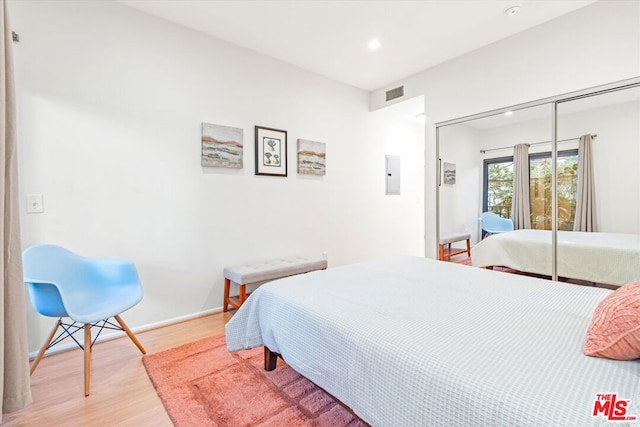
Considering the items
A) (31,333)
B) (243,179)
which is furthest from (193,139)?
(31,333)

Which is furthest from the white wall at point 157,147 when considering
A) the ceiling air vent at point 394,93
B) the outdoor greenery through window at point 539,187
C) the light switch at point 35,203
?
the outdoor greenery through window at point 539,187

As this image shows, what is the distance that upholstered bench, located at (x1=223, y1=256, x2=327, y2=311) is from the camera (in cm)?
279

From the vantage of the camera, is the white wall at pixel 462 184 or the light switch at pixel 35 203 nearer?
the light switch at pixel 35 203

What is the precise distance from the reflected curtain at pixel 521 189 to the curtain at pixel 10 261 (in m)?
3.61

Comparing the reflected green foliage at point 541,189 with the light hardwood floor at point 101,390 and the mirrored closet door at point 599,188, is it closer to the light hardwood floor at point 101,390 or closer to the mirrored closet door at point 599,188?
the mirrored closet door at point 599,188

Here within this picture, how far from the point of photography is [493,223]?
3.13m

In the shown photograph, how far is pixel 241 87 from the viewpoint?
311 cm

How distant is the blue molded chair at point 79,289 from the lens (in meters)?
1.77

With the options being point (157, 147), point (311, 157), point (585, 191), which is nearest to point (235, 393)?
point (157, 147)

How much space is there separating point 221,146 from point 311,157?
3.72ft

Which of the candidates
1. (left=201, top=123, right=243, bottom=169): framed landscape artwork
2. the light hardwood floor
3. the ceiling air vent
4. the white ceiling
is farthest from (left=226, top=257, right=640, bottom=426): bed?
the ceiling air vent

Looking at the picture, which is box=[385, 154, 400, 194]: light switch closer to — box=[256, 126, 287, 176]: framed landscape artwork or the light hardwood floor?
box=[256, 126, 287, 176]: framed landscape artwork

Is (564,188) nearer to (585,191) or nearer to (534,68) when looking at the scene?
(585,191)

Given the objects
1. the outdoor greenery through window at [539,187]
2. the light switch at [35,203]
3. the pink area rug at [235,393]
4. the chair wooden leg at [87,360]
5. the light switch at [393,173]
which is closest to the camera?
the pink area rug at [235,393]
